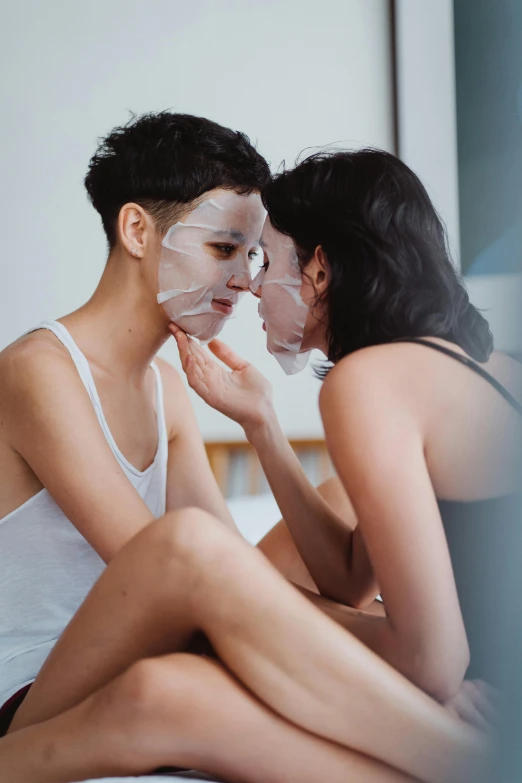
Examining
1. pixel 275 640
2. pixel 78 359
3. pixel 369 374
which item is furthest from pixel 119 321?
pixel 275 640

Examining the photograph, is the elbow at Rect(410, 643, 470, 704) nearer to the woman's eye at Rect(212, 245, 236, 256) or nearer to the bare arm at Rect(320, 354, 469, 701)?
the bare arm at Rect(320, 354, 469, 701)

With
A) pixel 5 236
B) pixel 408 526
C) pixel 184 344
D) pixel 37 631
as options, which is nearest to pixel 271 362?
pixel 5 236

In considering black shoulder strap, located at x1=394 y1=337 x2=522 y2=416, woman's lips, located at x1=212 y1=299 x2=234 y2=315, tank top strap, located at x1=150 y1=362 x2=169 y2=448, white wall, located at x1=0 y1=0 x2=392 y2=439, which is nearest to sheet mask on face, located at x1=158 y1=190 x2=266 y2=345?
woman's lips, located at x1=212 y1=299 x2=234 y2=315

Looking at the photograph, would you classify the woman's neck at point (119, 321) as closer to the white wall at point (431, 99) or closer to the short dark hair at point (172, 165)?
the short dark hair at point (172, 165)

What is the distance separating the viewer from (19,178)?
1.86 m

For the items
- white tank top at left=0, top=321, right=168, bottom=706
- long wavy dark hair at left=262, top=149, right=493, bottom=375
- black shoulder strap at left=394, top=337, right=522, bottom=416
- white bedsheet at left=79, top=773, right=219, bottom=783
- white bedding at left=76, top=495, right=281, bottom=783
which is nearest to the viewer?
Answer: white bedsheet at left=79, top=773, right=219, bottom=783

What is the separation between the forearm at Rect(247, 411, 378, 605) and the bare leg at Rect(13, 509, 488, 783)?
36 cm

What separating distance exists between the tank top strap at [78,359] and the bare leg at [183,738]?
444mm

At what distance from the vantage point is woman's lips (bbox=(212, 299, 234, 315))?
1185 millimetres

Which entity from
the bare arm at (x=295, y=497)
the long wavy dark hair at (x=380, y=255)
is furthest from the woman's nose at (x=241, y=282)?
the long wavy dark hair at (x=380, y=255)

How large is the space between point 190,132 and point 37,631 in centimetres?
72

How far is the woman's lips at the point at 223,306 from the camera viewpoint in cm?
118

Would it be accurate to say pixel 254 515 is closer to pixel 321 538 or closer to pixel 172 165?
pixel 321 538

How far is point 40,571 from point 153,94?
128 centimetres
